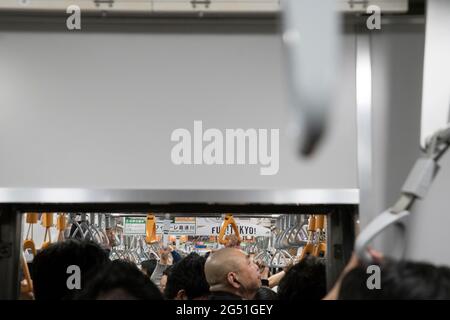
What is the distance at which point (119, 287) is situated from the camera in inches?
45.2

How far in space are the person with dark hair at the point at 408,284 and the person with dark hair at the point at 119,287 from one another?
417 mm

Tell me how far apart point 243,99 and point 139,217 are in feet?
5.88

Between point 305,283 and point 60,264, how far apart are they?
885 millimetres

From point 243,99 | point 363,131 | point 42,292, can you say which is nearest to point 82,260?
point 42,292

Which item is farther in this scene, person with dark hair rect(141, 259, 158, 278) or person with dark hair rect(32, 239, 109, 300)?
person with dark hair rect(141, 259, 158, 278)

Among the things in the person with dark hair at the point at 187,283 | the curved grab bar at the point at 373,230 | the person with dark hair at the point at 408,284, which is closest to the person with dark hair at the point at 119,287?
the person with dark hair at the point at 408,284

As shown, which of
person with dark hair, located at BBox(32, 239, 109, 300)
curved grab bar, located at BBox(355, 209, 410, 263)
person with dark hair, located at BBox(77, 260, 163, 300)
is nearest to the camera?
curved grab bar, located at BBox(355, 209, 410, 263)

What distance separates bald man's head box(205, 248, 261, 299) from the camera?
2.02 m

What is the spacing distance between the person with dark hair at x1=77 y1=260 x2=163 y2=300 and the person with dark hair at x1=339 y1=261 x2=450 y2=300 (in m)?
0.42

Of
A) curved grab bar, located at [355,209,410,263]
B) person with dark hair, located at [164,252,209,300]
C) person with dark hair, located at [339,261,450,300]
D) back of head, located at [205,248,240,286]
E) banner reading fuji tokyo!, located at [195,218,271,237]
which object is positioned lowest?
person with dark hair, located at [164,252,209,300]

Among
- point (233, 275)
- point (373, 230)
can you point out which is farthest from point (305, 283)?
point (373, 230)

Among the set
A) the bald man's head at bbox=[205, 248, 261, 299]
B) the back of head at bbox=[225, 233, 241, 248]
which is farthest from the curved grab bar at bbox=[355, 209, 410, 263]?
the back of head at bbox=[225, 233, 241, 248]

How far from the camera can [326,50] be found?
13.5 inches

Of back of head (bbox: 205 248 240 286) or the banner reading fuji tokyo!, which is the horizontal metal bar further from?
the banner reading fuji tokyo!
